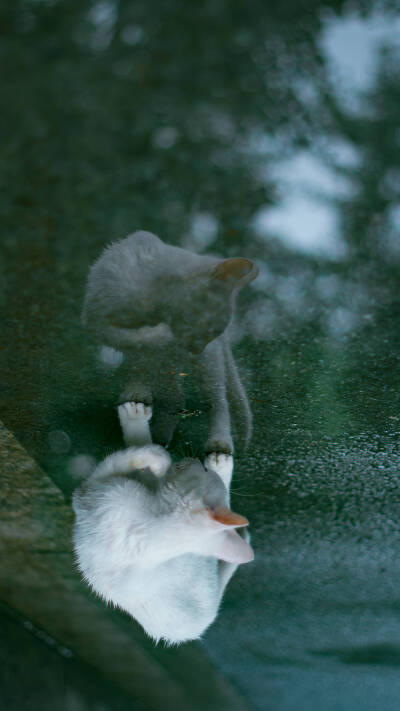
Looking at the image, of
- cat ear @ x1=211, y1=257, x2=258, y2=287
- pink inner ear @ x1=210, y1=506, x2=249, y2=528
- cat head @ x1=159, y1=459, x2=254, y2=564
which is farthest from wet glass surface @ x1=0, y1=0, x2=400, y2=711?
pink inner ear @ x1=210, y1=506, x2=249, y2=528

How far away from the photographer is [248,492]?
5.70 ft

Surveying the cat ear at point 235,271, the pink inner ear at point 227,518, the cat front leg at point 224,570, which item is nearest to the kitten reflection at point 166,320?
the cat ear at point 235,271

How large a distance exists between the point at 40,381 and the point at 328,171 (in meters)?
0.88

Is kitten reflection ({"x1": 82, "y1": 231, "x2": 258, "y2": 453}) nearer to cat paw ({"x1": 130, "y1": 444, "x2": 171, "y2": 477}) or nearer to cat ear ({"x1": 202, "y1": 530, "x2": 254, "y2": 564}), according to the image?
cat paw ({"x1": 130, "y1": 444, "x2": 171, "y2": 477})

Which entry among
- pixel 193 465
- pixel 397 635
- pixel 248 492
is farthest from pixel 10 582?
pixel 397 635

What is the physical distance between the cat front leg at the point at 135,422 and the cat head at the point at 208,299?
27cm

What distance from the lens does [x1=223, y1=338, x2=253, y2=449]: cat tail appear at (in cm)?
132

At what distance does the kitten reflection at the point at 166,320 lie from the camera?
1063 millimetres

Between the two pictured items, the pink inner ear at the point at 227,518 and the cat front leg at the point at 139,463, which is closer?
the pink inner ear at the point at 227,518

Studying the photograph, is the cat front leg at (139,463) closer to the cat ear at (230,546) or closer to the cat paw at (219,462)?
the cat paw at (219,462)

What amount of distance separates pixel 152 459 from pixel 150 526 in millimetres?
173

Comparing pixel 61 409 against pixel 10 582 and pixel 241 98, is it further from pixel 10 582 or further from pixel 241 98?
pixel 10 582

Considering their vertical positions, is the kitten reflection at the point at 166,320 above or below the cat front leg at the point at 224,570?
above

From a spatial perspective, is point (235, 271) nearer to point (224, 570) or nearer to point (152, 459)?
point (152, 459)
